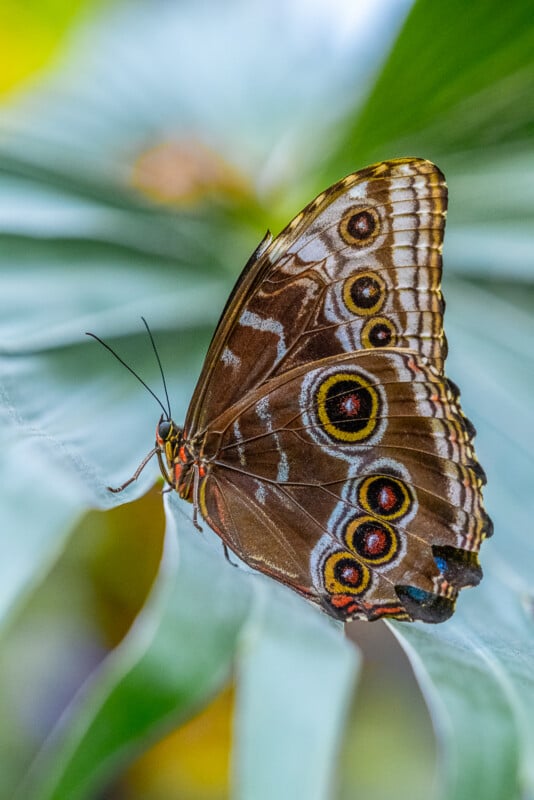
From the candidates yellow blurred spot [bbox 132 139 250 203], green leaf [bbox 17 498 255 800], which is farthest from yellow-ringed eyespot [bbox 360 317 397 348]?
yellow blurred spot [bbox 132 139 250 203]

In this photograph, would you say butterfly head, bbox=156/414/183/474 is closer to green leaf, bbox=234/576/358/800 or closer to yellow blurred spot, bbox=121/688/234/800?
green leaf, bbox=234/576/358/800

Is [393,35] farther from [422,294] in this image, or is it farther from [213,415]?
[213,415]

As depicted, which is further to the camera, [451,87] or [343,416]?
[451,87]

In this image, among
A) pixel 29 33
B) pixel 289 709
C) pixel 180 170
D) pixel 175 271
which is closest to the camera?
pixel 289 709

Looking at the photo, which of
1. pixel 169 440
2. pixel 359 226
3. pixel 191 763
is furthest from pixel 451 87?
pixel 191 763

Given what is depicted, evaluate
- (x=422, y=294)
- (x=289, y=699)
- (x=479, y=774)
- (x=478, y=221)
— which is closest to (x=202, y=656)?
(x=289, y=699)

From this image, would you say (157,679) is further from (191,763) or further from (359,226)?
(191,763)
